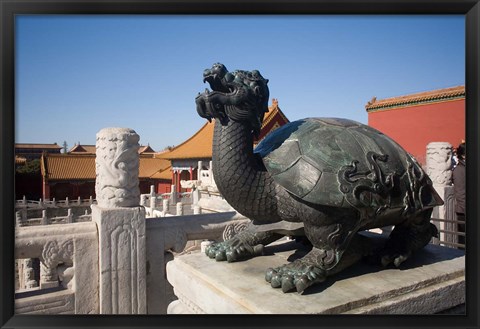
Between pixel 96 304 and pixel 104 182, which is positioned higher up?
pixel 104 182

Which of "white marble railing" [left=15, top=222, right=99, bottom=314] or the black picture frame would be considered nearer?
the black picture frame

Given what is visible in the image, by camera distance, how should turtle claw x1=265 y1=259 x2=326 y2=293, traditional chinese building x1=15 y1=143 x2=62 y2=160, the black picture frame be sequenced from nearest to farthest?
1. the black picture frame
2. turtle claw x1=265 y1=259 x2=326 y2=293
3. traditional chinese building x1=15 y1=143 x2=62 y2=160

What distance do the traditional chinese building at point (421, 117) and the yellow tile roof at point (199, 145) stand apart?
4809 millimetres

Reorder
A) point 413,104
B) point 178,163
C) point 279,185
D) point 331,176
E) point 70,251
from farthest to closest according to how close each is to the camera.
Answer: point 178,163
point 413,104
point 70,251
point 279,185
point 331,176

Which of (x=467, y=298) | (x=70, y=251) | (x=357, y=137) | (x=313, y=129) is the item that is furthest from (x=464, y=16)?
(x=70, y=251)

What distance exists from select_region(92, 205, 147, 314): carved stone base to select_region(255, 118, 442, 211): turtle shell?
4.24ft

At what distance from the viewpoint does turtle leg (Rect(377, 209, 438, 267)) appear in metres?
2.32

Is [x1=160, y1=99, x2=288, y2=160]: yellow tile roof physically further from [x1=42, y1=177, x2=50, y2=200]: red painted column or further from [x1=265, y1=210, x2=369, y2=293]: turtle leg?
[x1=265, y1=210, x2=369, y2=293]: turtle leg

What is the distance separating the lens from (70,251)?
279 cm

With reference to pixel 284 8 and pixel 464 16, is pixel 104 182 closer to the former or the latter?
pixel 284 8

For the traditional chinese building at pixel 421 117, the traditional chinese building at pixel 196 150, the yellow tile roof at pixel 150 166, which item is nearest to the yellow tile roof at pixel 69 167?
the yellow tile roof at pixel 150 166

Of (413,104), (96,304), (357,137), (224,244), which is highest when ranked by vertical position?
(413,104)

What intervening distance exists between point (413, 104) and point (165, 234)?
11.9 metres

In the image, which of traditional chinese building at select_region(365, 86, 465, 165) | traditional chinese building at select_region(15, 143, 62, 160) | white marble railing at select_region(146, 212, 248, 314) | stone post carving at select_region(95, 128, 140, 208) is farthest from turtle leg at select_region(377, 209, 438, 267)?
traditional chinese building at select_region(15, 143, 62, 160)
